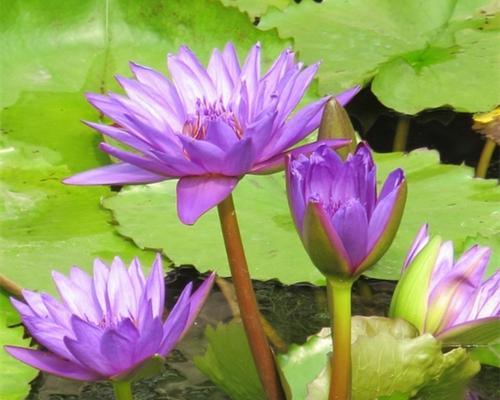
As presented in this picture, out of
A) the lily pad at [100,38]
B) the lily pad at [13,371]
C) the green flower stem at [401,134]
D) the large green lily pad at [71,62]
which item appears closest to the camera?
the lily pad at [13,371]

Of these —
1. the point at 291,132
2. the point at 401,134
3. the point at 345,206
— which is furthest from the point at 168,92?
the point at 401,134

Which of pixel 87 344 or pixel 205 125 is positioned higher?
pixel 205 125

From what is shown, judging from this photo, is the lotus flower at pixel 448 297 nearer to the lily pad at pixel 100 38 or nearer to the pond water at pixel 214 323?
the pond water at pixel 214 323

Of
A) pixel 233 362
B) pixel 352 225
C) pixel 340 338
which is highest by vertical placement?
pixel 352 225

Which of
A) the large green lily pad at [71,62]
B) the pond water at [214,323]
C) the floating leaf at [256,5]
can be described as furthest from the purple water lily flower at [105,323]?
the floating leaf at [256,5]

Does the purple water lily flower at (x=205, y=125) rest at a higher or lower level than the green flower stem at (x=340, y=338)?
higher

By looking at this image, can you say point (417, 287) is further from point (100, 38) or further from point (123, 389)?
point (100, 38)

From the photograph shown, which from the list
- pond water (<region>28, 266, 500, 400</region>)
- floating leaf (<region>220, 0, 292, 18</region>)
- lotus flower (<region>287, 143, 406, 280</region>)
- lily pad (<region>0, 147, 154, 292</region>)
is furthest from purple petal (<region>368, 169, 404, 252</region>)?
floating leaf (<region>220, 0, 292, 18</region>)
